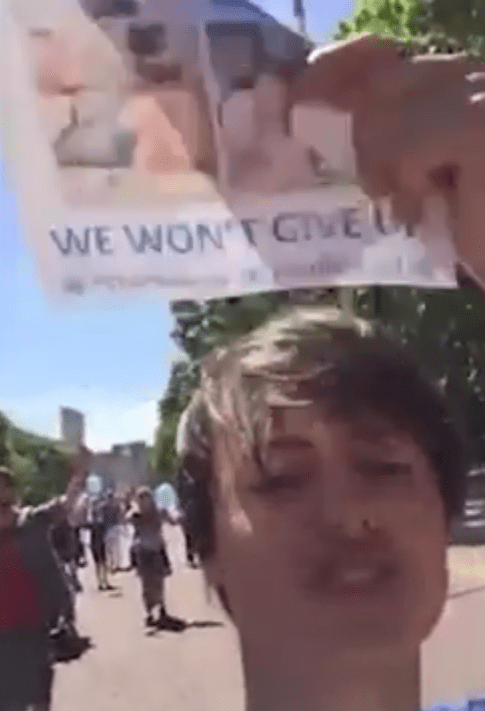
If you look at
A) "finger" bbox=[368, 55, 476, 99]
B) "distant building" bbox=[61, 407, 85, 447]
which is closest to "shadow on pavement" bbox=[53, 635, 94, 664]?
"distant building" bbox=[61, 407, 85, 447]

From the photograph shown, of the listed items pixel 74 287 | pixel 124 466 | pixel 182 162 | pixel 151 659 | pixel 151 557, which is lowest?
pixel 151 659

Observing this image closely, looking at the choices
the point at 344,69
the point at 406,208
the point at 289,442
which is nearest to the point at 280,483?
the point at 289,442

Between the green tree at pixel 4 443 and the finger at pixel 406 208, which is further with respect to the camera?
the finger at pixel 406 208

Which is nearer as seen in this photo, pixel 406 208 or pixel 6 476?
pixel 6 476

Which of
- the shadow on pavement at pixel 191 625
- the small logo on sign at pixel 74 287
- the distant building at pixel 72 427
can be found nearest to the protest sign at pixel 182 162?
the small logo on sign at pixel 74 287

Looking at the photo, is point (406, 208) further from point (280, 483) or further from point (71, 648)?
point (71, 648)

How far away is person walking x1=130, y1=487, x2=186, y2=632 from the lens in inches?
70.7

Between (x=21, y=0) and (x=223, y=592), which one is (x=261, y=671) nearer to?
(x=223, y=592)

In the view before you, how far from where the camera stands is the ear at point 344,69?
183 centimetres

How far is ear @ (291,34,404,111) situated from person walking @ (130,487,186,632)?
520 millimetres

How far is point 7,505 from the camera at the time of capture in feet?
5.86

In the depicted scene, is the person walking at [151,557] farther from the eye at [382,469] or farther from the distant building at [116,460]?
the eye at [382,469]

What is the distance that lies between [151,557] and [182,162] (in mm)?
470

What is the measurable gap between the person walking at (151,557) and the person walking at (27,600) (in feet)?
0.27
